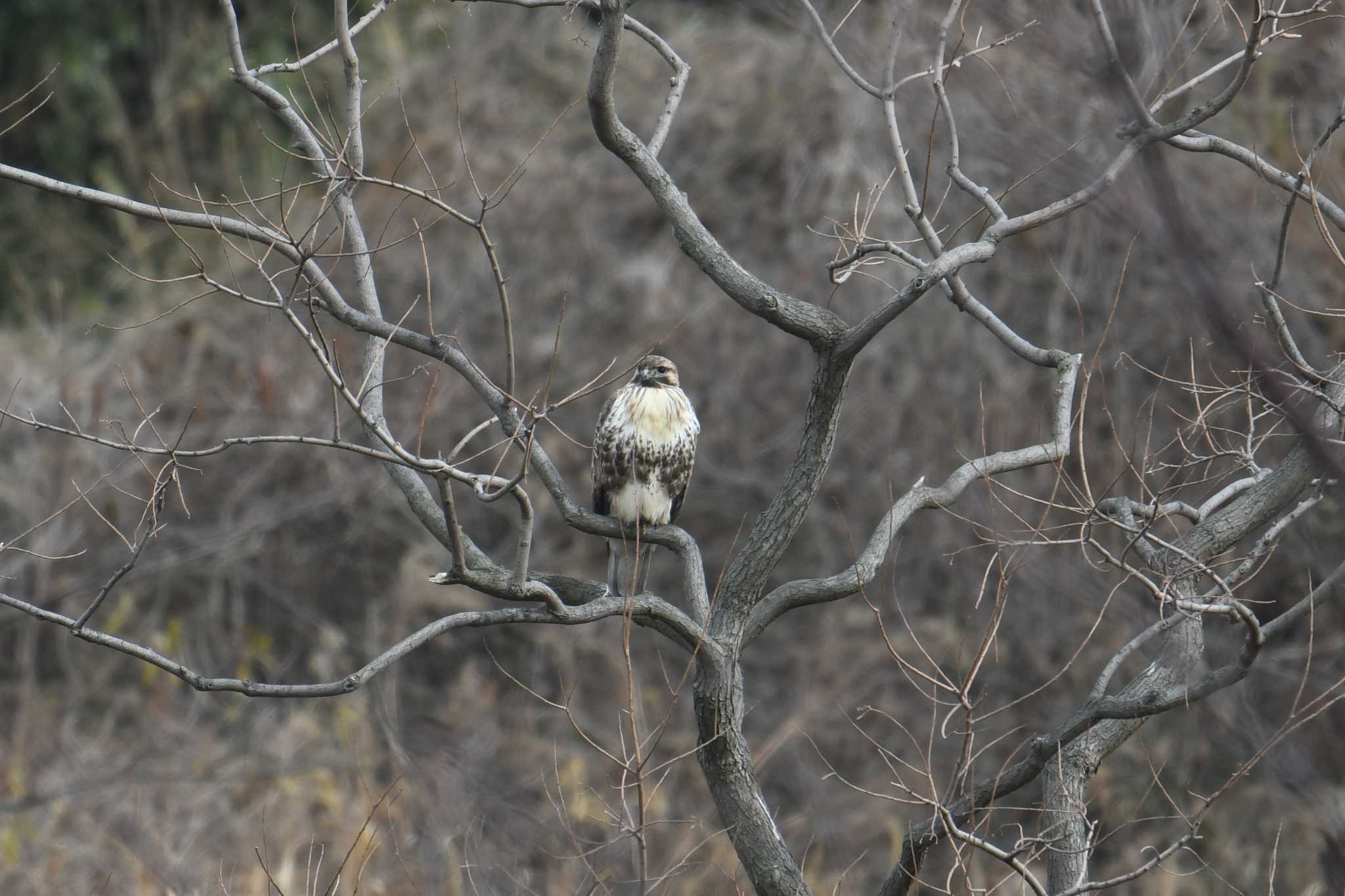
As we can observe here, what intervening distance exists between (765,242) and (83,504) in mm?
4671

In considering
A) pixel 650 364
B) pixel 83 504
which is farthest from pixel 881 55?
pixel 83 504

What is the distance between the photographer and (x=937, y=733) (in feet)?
27.7

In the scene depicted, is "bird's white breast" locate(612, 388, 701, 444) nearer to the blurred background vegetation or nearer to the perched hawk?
the perched hawk

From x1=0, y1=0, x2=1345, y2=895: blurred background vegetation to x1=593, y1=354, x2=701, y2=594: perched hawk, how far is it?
1992mm

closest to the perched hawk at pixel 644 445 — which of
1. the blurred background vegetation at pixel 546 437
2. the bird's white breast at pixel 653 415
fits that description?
the bird's white breast at pixel 653 415

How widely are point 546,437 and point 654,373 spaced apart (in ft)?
13.1

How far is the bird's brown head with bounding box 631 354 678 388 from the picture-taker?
15.2 ft

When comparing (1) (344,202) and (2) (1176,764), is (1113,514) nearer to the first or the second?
(1) (344,202)

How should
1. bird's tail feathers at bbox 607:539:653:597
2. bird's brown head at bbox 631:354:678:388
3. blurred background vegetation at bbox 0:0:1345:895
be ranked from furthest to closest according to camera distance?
blurred background vegetation at bbox 0:0:1345:895, bird's brown head at bbox 631:354:678:388, bird's tail feathers at bbox 607:539:653:597

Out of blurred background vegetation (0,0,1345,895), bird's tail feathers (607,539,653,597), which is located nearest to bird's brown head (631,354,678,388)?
bird's tail feathers (607,539,653,597)

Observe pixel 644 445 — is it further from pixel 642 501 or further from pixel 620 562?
pixel 620 562

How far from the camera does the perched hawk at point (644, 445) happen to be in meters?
4.62

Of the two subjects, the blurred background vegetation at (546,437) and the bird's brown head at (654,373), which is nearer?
the bird's brown head at (654,373)

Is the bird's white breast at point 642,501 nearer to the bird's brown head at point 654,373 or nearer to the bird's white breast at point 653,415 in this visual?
the bird's white breast at point 653,415
